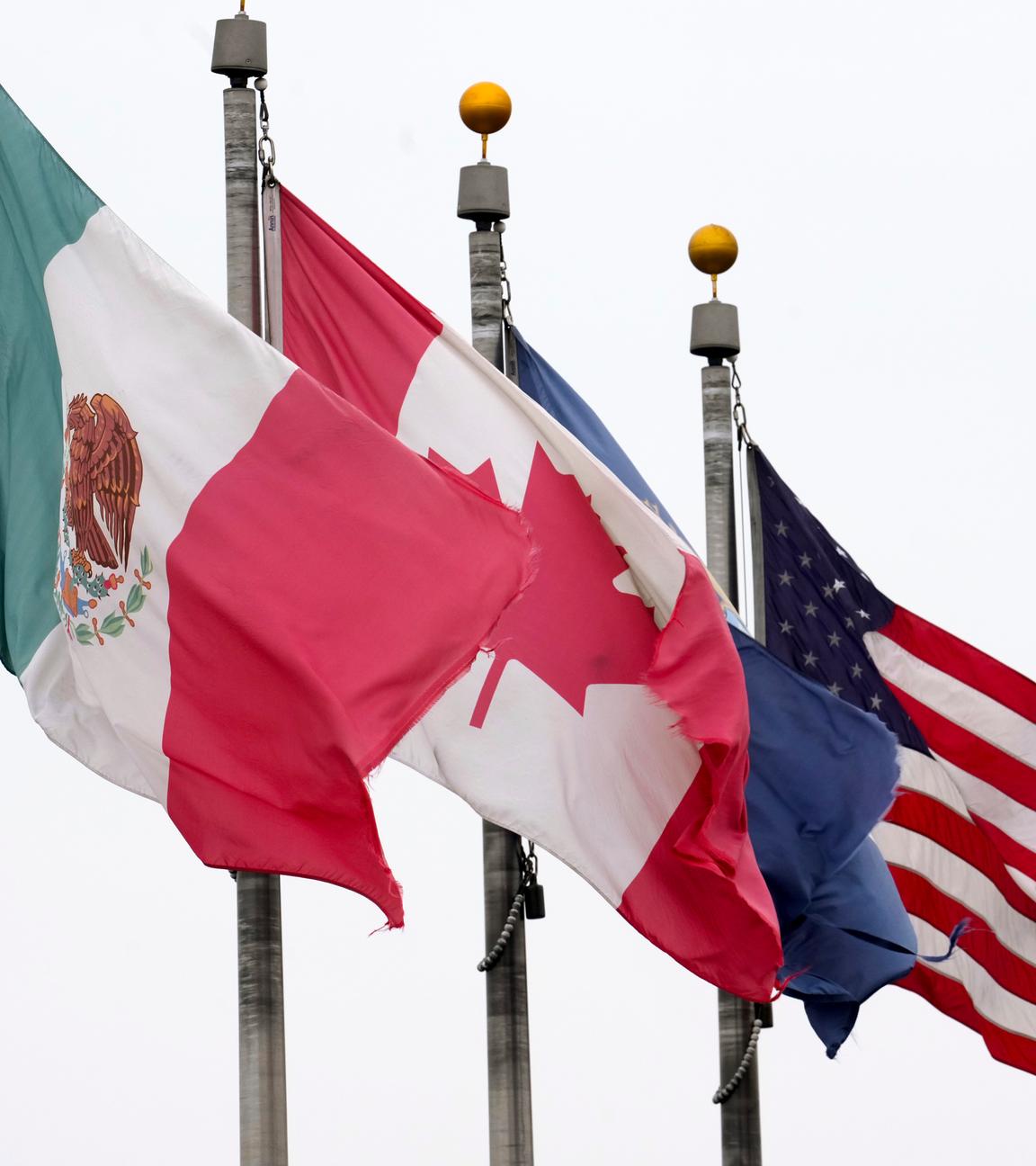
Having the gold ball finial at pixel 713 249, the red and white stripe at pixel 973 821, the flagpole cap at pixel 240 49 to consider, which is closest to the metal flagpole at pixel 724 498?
the gold ball finial at pixel 713 249

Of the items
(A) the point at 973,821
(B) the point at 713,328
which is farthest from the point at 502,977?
(B) the point at 713,328

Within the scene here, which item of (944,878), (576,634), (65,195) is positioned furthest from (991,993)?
(65,195)

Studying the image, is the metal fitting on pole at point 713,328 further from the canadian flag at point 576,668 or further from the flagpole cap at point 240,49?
the flagpole cap at point 240,49

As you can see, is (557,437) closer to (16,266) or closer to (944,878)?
(16,266)

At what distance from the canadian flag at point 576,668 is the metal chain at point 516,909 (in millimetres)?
1351

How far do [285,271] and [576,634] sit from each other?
7.82 feet

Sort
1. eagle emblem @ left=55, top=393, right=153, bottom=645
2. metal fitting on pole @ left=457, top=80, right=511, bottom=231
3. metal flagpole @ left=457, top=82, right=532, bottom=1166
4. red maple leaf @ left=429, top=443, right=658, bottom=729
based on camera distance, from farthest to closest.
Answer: metal fitting on pole @ left=457, top=80, right=511, bottom=231 < metal flagpole @ left=457, top=82, right=532, bottom=1166 < red maple leaf @ left=429, top=443, right=658, bottom=729 < eagle emblem @ left=55, top=393, right=153, bottom=645

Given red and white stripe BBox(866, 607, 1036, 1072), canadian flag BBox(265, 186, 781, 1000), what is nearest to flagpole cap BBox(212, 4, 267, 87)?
canadian flag BBox(265, 186, 781, 1000)

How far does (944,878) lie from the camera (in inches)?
859

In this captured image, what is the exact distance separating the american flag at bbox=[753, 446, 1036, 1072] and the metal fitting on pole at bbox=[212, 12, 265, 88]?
18.0 ft

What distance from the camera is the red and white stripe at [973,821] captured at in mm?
21859

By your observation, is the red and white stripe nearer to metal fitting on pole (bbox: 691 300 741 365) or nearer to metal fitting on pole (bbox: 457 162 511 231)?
metal fitting on pole (bbox: 691 300 741 365)

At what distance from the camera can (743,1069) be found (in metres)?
21.5

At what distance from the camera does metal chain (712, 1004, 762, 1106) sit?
2144 cm
